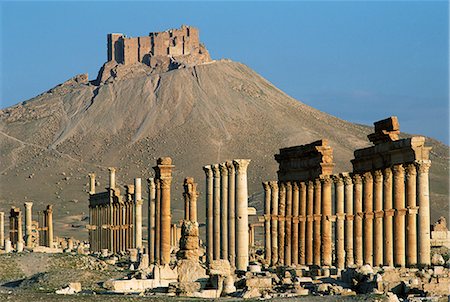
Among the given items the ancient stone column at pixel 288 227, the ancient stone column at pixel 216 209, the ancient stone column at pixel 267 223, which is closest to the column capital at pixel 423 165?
the ancient stone column at pixel 216 209

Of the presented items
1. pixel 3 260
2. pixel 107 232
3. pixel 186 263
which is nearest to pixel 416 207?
pixel 186 263

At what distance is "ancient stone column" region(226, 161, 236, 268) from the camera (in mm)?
47906

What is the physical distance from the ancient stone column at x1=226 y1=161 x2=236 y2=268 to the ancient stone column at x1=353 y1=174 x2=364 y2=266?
4187mm

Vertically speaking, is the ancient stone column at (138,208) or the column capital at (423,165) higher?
the column capital at (423,165)

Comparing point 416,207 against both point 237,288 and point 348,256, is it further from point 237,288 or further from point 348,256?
point 237,288

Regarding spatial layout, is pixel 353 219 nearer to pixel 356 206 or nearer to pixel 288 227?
pixel 356 206

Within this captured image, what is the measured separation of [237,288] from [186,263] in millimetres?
2098

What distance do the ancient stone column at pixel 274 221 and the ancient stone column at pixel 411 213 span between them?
42.4 feet

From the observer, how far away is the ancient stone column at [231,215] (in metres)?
47.9

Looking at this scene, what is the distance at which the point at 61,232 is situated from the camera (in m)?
123

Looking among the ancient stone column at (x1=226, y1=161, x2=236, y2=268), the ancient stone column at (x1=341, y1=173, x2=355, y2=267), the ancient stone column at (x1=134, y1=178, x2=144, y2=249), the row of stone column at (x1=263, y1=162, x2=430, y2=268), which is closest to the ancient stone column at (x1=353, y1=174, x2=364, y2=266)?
the row of stone column at (x1=263, y1=162, x2=430, y2=268)

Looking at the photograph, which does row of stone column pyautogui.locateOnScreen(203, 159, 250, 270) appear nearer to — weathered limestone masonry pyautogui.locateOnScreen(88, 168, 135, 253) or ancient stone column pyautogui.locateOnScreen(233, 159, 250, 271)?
ancient stone column pyautogui.locateOnScreen(233, 159, 250, 271)

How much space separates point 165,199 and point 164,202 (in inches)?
5.2

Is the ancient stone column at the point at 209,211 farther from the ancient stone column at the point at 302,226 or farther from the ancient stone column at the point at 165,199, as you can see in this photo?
the ancient stone column at the point at 302,226
